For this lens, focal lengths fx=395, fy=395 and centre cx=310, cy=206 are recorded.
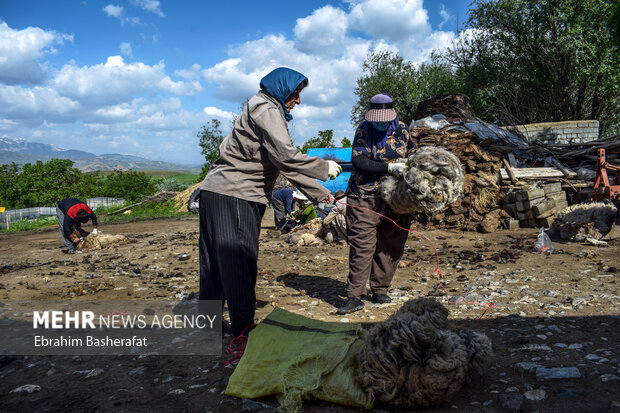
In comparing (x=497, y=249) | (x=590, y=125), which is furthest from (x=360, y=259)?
(x=590, y=125)

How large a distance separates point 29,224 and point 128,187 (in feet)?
19.6

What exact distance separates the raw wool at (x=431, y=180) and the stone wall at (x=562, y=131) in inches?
412

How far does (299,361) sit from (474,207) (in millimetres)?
7524

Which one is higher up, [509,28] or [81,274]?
[509,28]

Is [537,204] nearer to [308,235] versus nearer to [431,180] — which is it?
[308,235]

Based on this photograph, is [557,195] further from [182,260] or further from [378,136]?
[182,260]

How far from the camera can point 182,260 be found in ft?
22.5

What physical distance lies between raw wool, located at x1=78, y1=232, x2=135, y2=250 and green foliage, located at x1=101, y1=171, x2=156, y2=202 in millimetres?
11903

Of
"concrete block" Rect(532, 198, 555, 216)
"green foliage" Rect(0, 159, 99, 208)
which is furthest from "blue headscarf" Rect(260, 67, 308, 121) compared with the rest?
"green foliage" Rect(0, 159, 99, 208)

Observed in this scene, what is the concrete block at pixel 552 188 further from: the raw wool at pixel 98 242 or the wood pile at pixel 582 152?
the raw wool at pixel 98 242

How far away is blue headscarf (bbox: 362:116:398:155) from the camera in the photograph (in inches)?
152

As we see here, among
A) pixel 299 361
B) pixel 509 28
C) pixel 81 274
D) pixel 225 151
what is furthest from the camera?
pixel 509 28

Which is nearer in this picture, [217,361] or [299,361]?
[299,361]

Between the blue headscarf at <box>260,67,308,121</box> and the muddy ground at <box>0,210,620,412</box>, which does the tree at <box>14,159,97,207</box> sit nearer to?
the muddy ground at <box>0,210,620,412</box>
